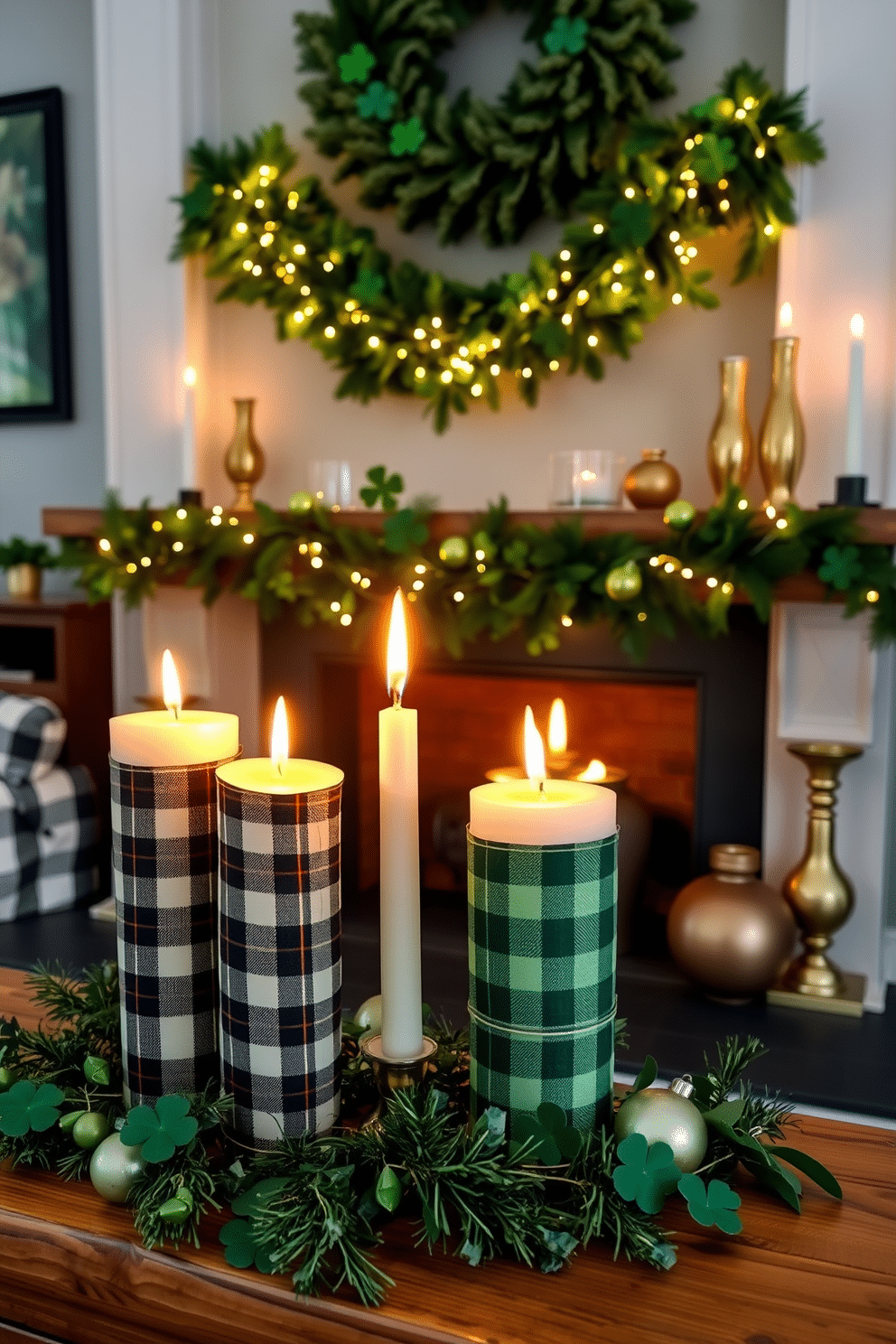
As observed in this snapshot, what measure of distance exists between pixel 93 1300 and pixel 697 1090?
0.36 m

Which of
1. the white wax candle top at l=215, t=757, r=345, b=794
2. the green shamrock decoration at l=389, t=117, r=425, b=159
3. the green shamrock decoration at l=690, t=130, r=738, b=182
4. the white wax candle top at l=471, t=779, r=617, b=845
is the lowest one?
the white wax candle top at l=471, t=779, r=617, b=845

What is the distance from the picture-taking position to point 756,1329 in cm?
54

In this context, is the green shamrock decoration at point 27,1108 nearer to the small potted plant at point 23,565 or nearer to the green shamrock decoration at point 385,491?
the green shamrock decoration at point 385,491

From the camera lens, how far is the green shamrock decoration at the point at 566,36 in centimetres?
231

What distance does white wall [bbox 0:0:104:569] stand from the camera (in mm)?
3170

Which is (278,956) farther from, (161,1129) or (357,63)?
(357,63)

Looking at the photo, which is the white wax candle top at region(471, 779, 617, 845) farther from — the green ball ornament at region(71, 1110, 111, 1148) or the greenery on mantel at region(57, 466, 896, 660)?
the greenery on mantel at region(57, 466, 896, 660)

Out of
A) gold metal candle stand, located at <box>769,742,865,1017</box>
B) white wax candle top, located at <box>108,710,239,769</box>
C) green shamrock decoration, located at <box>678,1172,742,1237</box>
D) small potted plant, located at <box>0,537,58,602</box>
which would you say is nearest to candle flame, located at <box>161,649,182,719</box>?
white wax candle top, located at <box>108,710,239,769</box>

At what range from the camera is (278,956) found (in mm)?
606

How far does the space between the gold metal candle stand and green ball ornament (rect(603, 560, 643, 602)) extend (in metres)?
0.44

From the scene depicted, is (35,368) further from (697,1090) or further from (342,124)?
(697,1090)

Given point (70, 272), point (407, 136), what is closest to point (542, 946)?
point (407, 136)

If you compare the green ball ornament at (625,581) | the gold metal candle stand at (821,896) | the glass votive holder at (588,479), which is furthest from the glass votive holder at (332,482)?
the gold metal candle stand at (821,896)

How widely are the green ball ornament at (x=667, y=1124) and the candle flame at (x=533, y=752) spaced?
0.19m
